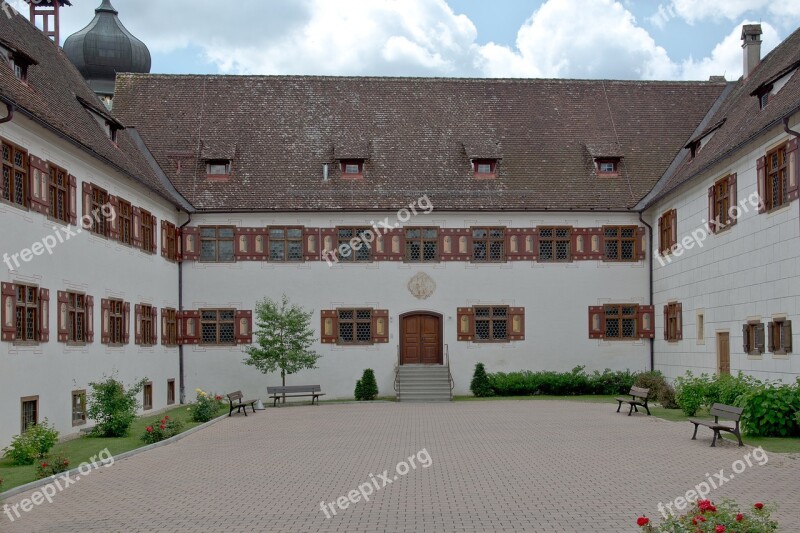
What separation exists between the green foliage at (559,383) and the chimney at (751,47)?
1154 centimetres

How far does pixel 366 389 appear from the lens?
33.2 m

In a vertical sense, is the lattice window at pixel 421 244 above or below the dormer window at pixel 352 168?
below

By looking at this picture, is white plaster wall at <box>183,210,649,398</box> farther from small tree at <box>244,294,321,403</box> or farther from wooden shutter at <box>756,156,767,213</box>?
wooden shutter at <box>756,156,767,213</box>

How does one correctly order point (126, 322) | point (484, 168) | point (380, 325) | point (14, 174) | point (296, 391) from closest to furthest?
point (14, 174)
point (126, 322)
point (296, 391)
point (380, 325)
point (484, 168)

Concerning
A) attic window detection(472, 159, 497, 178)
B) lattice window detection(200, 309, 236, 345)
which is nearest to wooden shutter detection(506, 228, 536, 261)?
attic window detection(472, 159, 497, 178)

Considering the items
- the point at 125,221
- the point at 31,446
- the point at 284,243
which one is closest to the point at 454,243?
the point at 284,243

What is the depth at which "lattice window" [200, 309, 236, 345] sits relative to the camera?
112 ft

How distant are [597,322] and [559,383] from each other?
2.83m

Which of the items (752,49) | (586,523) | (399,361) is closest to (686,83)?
(752,49)

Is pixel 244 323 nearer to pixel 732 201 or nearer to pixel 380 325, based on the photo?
pixel 380 325

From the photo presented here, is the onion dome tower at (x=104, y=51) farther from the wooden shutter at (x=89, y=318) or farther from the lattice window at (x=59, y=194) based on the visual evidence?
the lattice window at (x=59, y=194)

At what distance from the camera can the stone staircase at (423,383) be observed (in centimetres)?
3272

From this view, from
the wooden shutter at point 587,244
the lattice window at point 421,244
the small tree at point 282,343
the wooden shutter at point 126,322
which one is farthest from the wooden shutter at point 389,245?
the wooden shutter at point 126,322

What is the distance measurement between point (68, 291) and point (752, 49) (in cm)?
2398
